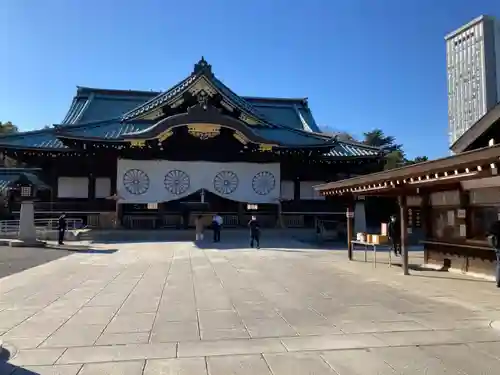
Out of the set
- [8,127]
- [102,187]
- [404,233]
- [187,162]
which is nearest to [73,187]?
[102,187]

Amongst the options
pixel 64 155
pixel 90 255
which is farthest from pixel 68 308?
pixel 64 155

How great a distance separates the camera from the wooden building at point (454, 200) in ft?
32.2

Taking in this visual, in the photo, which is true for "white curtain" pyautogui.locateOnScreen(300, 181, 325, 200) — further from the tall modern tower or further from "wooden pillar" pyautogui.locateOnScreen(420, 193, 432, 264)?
"wooden pillar" pyautogui.locateOnScreen(420, 193, 432, 264)

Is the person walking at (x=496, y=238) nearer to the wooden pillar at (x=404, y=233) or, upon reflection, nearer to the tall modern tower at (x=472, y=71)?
the wooden pillar at (x=404, y=233)

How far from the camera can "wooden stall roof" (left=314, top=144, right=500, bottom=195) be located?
22.7 ft

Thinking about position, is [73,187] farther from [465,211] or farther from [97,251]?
[465,211]

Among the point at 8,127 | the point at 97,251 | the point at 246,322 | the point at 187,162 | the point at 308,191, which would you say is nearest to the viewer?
the point at 246,322

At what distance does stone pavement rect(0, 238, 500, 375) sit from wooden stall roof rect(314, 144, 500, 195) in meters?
2.38

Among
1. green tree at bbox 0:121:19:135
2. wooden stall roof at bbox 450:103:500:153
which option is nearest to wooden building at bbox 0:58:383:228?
wooden stall roof at bbox 450:103:500:153

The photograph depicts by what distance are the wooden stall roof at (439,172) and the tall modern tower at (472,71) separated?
459 centimetres

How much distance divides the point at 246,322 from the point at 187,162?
60.1 feet

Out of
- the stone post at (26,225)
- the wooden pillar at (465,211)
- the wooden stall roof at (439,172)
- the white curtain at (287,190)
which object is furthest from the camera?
the white curtain at (287,190)

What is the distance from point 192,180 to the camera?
23.9 m

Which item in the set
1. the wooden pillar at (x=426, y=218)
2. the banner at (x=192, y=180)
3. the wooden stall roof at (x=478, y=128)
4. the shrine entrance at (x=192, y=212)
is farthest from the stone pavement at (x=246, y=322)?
the shrine entrance at (x=192, y=212)
